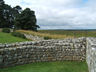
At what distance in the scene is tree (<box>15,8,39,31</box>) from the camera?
128ft

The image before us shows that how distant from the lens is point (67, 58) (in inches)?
419

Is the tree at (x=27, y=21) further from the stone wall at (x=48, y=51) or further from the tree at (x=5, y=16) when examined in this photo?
the stone wall at (x=48, y=51)

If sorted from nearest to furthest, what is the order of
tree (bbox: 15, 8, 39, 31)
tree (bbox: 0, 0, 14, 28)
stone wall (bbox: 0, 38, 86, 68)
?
stone wall (bbox: 0, 38, 86, 68) → tree (bbox: 15, 8, 39, 31) → tree (bbox: 0, 0, 14, 28)

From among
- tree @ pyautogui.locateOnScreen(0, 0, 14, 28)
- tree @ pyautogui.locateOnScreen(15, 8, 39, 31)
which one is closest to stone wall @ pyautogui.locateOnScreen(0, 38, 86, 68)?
tree @ pyautogui.locateOnScreen(15, 8, 39, 31)

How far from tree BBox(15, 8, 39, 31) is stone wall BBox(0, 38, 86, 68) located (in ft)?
93.6

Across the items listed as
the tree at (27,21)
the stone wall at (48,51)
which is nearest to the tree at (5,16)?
the tree at (27,21)

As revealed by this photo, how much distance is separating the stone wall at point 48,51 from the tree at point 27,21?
28520 millimetres

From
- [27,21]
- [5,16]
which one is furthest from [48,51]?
[5,16]

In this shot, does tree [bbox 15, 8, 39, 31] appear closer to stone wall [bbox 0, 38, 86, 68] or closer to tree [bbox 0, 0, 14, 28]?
tree [bbox 0, 0, 14, 28]

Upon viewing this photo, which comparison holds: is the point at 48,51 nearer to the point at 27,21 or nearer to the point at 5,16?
the point at 27,21

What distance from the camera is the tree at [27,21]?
39062 millimetres

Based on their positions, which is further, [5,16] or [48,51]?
[5,16]

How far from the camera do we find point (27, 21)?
3928 cm

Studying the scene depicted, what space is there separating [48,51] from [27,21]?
29.8 m
